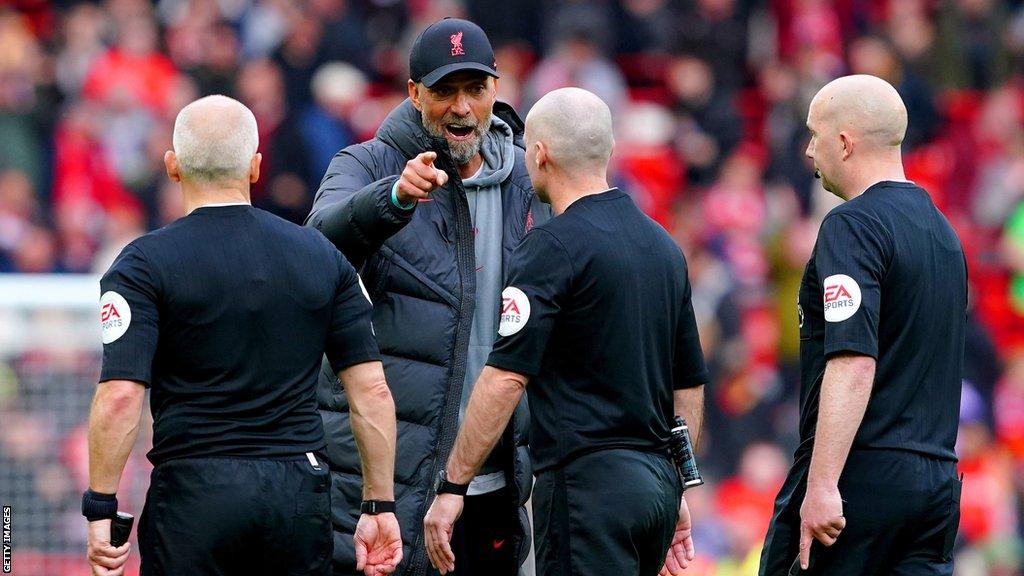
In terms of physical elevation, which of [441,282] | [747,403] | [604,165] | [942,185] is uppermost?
[604,165]

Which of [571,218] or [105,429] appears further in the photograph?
[571,218]

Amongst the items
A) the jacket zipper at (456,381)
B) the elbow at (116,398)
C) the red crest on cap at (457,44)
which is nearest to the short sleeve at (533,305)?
the jacket zipper at (456,381)

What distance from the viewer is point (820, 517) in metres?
4.65

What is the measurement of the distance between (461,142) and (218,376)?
1.24 metres

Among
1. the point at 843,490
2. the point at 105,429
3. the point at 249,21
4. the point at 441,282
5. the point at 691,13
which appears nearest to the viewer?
the point at 105,429

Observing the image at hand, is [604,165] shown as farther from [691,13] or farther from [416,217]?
[691,13]

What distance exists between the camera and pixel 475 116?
17.4 ft

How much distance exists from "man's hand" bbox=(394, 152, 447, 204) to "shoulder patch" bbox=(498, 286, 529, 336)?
362mm

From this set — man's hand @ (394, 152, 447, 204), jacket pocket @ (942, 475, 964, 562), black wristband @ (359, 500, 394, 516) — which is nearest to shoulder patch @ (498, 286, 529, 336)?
man's hand @ (394, 152, 447, 204)

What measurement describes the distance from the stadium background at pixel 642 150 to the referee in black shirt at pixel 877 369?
418 cm

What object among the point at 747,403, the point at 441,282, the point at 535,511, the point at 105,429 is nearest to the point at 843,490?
the point at 535,511

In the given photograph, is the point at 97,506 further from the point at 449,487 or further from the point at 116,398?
the point at 449,487

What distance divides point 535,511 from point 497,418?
0.32 m

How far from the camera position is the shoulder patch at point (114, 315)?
172 inches
